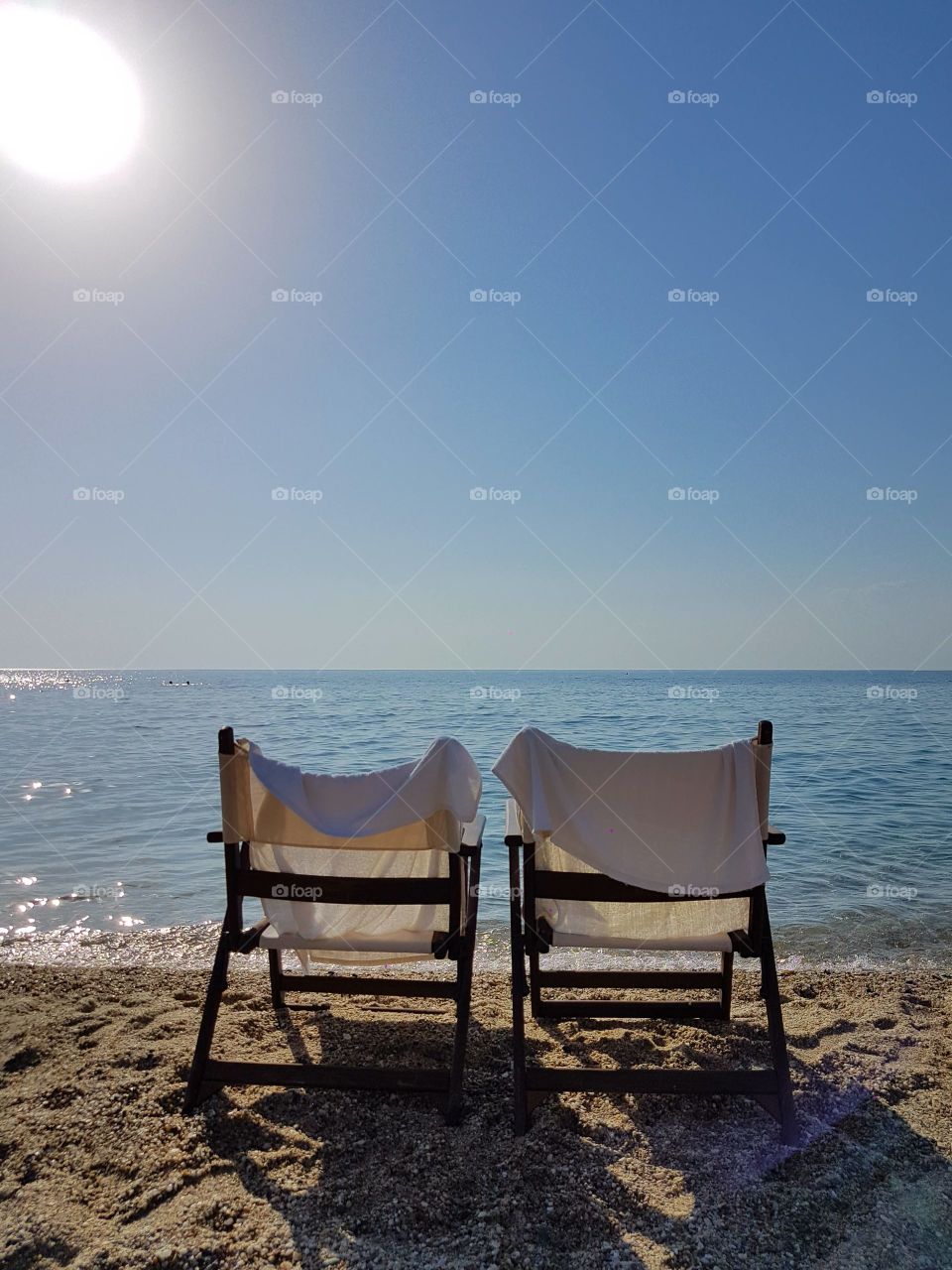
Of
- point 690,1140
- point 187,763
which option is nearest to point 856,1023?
point 690,1140

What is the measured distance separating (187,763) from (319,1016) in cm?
970

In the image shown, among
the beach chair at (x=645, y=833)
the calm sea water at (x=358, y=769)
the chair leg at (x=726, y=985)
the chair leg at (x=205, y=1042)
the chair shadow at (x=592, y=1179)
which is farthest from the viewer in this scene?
the calm sea water at (x=358, y=769)

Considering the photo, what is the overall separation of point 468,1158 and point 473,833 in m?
1.13

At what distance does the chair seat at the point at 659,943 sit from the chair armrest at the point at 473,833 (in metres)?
0.46

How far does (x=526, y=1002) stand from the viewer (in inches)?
154

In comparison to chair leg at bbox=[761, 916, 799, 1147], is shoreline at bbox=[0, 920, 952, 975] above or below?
below

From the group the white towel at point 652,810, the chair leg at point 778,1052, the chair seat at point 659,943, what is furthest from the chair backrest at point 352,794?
the chair leg at point 778,1052

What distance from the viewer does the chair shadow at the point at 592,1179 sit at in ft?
6.94

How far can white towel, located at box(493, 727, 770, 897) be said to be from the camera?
2.95 m

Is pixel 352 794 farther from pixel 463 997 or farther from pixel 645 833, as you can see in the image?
pixel 645 833

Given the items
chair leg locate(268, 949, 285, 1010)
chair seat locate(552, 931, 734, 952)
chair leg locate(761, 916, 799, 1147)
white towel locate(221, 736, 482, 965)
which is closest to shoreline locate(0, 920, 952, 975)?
chair leg locate(268, 949, 285, 1010)

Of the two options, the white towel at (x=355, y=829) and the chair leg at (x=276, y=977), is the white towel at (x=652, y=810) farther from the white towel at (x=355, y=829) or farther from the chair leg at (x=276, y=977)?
the chair leg at (x=276, y=977)

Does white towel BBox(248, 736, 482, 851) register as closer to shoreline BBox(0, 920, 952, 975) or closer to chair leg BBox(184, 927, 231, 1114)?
chair leg BBox(184, 927, 231, 1114)

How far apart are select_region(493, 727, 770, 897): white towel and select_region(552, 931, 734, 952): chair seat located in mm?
238
